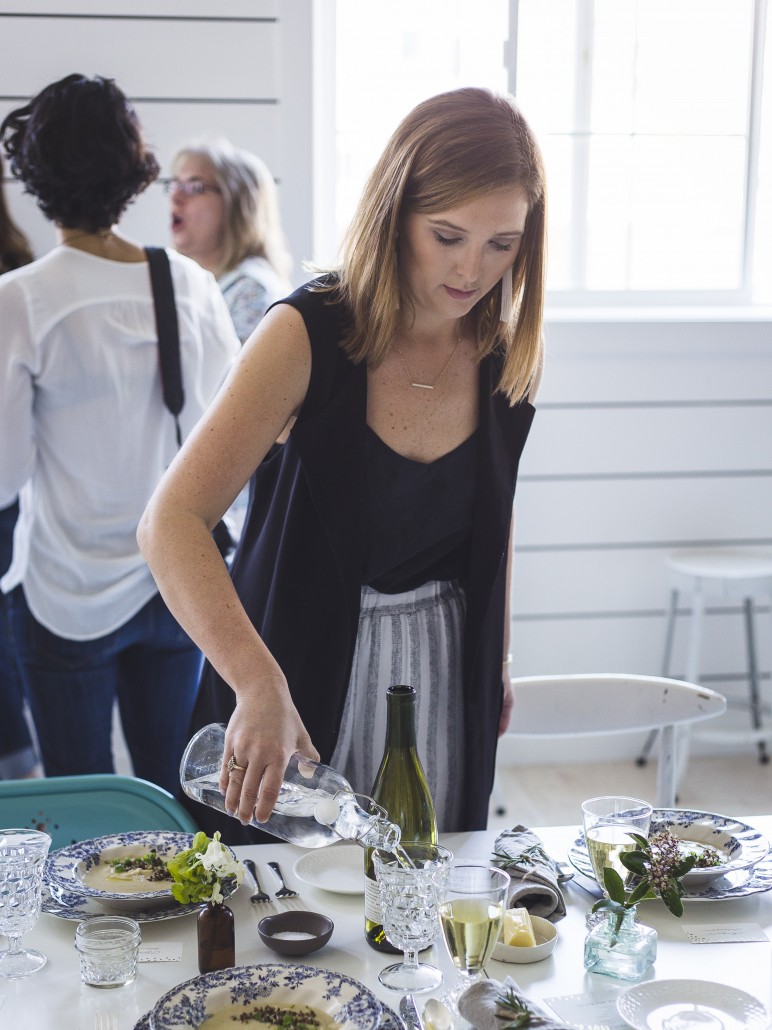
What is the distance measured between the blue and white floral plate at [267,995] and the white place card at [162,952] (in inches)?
3.4

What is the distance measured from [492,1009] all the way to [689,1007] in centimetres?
22

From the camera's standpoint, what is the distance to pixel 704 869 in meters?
1.27

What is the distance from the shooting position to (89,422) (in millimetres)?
2068

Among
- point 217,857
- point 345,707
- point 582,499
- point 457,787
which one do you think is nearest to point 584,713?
point 457,787

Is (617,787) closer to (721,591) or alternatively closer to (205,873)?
(721,591)

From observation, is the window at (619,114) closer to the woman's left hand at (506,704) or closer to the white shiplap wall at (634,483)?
the white shiplap wall at (634,483)

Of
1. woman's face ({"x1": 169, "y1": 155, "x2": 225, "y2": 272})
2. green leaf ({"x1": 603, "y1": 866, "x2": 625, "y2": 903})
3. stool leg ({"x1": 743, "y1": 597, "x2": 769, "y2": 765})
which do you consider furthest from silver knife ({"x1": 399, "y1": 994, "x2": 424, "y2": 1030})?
stool leg ({"x1": 743, "y1": 597, "x2": 769, "y2": 765})

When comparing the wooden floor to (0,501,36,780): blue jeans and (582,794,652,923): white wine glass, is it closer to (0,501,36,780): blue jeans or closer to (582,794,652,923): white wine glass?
(0,501,36,780): blue jeans

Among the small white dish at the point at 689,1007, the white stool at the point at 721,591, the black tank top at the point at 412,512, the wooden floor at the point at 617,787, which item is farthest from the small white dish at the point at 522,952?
the white stool at the point at 721,591

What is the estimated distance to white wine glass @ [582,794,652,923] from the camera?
3.86ft

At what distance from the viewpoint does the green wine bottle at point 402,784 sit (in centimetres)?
119

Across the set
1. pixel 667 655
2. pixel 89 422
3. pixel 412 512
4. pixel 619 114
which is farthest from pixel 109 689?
pixel 619 114

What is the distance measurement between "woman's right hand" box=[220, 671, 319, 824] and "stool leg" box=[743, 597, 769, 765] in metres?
2.80

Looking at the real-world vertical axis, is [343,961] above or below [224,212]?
below
